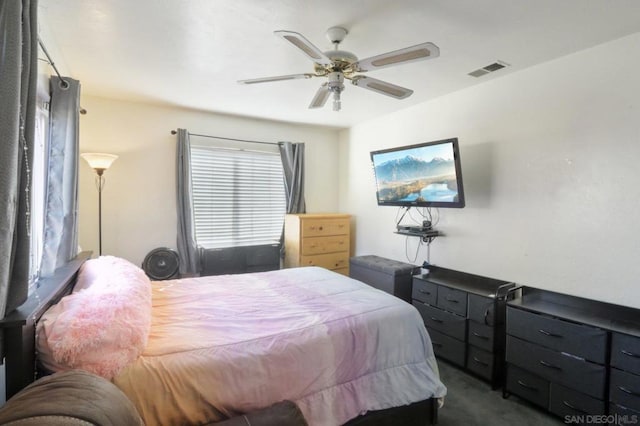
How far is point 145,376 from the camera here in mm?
1338

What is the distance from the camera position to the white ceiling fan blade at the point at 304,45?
5.18ft

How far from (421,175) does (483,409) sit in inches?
78.4

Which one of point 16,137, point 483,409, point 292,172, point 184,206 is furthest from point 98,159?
point 483,409

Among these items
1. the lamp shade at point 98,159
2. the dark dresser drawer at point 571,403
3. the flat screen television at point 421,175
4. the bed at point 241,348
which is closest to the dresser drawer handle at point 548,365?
the dark dresser drawer at point 571,403

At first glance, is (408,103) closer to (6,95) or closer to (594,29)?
(594,29)

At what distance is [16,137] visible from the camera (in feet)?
3.84

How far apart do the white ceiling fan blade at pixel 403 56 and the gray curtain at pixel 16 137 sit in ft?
5.07

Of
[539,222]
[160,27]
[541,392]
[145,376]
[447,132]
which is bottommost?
[541,392]

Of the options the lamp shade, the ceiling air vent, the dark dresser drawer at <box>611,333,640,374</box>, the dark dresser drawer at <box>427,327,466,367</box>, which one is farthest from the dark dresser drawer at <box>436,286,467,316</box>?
the lamp shade

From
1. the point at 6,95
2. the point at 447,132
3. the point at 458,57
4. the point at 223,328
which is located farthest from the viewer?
the point at 447,132

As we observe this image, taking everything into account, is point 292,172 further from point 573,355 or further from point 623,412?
point 623,412

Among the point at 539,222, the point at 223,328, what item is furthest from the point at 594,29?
the point at 223,328

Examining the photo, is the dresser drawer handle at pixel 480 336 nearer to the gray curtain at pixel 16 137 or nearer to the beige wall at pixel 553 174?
the beige wall at pixel 553 174

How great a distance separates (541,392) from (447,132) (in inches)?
93.6
